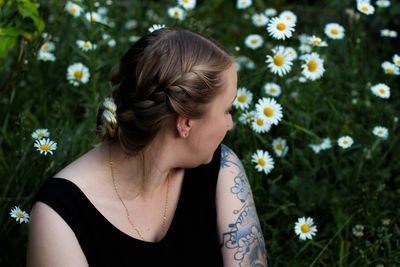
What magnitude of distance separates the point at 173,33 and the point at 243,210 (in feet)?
2.41

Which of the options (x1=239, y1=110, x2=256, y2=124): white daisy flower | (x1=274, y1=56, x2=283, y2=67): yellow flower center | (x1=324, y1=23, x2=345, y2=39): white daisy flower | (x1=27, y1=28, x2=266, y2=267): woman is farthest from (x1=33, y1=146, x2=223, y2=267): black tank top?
(x1=324, y1=23, x2=345, y2=39): white daisy flower

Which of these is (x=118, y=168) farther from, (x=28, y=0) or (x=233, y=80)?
(x=28, y=0)

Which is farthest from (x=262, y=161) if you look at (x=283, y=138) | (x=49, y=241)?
(x=49, y=241)

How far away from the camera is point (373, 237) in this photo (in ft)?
7.29

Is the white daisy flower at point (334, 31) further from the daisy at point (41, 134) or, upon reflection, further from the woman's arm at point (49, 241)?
the woman's arm at point (49, 241)

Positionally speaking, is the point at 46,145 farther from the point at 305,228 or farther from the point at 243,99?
the point at 305,228

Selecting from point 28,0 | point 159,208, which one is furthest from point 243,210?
point 28,0

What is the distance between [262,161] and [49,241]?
1073mm

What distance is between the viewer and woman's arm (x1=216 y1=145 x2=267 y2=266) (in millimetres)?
1797

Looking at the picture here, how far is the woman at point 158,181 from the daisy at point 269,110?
323 mm

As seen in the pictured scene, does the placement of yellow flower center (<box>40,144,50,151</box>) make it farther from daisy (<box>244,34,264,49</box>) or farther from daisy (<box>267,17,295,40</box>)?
daisy (<box>244,34,264,49</box>)

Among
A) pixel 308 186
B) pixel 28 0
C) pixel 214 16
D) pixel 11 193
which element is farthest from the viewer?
pixel 214 16

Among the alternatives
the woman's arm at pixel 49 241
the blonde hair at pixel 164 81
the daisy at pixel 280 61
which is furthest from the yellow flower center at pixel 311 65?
the woman's arm at pixel 49 241

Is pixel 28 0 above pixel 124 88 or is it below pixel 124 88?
above
